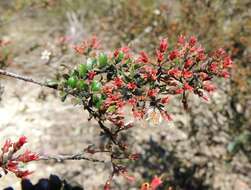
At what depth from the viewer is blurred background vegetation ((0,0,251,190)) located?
7.34 m

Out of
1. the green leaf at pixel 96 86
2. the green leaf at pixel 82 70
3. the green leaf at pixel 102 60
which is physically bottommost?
the green leaf at pixel 96 86

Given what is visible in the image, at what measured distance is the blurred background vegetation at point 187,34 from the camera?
→ 734 centimetres

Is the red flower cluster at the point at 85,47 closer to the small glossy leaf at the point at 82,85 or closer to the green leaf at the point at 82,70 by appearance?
the green leaf at the point at 82,70

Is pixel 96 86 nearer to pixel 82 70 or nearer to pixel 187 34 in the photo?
pixel 82 70

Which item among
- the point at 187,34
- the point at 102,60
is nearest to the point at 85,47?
the point at 102,60

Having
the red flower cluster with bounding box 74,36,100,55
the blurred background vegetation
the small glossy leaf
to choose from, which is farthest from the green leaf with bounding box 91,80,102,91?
the blurred background vegetation

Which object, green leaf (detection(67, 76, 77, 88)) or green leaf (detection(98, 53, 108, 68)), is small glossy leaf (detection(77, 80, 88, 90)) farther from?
green leaf (detection(98, 53, 108, 68))

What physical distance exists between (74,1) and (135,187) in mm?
5358

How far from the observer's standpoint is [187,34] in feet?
28.4

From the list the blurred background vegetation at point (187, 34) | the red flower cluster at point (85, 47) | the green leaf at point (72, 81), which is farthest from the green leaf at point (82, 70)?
the blurred background vegetation at point (187, 34)

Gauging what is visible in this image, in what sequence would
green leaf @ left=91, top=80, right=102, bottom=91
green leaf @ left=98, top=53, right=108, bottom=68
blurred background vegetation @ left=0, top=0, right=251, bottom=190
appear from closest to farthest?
green leaf @ left=91, top=80, right=102, bottom=91
green leaf @ left=98, top=53, right=108, bottom=68
blurred background vegetation @ left=0, top=0, right=251, bottom=190

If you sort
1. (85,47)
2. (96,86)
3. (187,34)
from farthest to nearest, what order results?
(187,34), (85,47), (96,86)

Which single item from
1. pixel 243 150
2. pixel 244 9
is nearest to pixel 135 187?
pixel 243 150

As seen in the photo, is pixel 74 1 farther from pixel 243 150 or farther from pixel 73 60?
pixel 243 150
